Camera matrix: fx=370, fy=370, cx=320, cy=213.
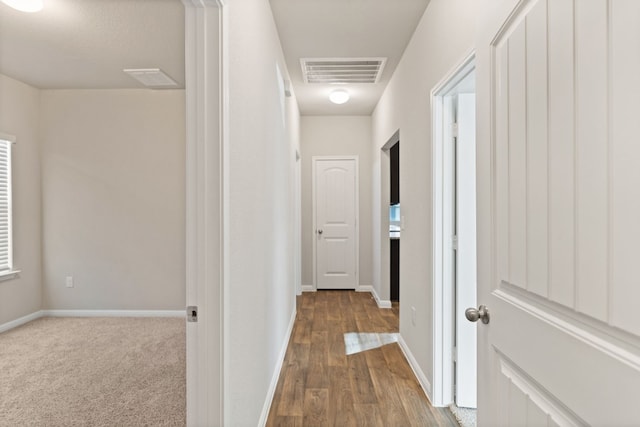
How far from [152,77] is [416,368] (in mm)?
3637

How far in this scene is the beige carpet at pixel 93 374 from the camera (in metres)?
2.23

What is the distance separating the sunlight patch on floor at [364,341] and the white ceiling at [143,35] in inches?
103

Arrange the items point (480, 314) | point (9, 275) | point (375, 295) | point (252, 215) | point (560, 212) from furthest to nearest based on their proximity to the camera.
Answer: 1. point (375, 295)
2. point (9, 275)
3. point (252, 215)
4. point (480, 314)
5. point (560, 212)

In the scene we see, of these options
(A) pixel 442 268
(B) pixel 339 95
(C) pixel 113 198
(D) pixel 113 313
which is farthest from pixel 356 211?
(D) pixel 113 313

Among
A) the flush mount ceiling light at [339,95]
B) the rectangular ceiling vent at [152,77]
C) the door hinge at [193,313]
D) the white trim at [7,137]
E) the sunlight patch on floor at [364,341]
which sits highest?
the rectangular ceiling vent at [152,77]

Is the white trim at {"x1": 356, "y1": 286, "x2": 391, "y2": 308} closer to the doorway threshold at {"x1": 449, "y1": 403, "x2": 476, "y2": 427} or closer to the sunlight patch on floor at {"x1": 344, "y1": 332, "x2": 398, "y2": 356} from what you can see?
the sunlight patch on floor at {"x1": 344, "y1": 332, "x2": 398, "y2": 356}

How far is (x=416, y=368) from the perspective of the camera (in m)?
2.72

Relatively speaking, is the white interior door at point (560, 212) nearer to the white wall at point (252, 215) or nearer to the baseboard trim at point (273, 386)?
the white wall at point (252, 215)

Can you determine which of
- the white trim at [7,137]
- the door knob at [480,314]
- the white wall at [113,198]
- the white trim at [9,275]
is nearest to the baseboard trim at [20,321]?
the white wall at [113,198]

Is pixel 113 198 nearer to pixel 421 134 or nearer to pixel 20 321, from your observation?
pixel 20 321

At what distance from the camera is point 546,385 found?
0.82 meters

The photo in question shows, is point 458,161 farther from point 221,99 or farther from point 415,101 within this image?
point 221,99

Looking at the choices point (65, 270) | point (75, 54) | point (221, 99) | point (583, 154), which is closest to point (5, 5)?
point (75, 54)

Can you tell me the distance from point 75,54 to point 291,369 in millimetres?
3281
